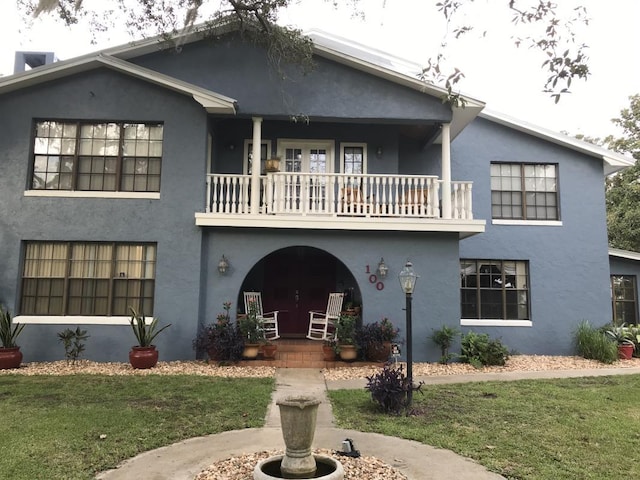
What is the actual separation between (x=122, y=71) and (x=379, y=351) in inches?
335

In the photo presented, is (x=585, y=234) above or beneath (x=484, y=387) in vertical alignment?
above

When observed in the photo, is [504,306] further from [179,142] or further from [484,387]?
[179,142]

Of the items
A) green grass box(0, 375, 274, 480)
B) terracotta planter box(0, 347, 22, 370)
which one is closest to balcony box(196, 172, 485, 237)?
green grass box(0, 375, 274, 480)

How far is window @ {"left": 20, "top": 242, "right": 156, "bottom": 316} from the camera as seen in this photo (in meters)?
10.8

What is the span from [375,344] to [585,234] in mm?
7540

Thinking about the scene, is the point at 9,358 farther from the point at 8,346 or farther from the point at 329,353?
the point at 329,353

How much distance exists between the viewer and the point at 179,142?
1120 centimetres

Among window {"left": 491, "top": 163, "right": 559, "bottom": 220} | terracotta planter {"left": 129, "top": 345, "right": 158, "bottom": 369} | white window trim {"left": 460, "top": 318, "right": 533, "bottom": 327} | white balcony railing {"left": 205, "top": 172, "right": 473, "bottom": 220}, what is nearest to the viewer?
terracotta planter {"left": 129, "top": 345, "right": 158, "bottom": 369}

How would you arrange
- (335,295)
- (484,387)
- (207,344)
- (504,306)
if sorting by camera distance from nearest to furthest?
(484,387) < (207,344) < (335,295) < (504,306)

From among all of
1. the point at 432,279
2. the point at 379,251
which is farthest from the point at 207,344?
the point at 432,279

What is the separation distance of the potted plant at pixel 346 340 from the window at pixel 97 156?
525 cm

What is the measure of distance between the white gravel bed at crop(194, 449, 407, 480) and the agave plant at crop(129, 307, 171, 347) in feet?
18.8

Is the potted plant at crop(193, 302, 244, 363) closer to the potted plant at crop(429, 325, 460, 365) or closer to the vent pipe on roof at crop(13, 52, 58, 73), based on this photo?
the potted plant at crop(429, 325, 460, 365)

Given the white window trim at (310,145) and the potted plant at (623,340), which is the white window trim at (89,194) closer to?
the white window trim at (310,145)
